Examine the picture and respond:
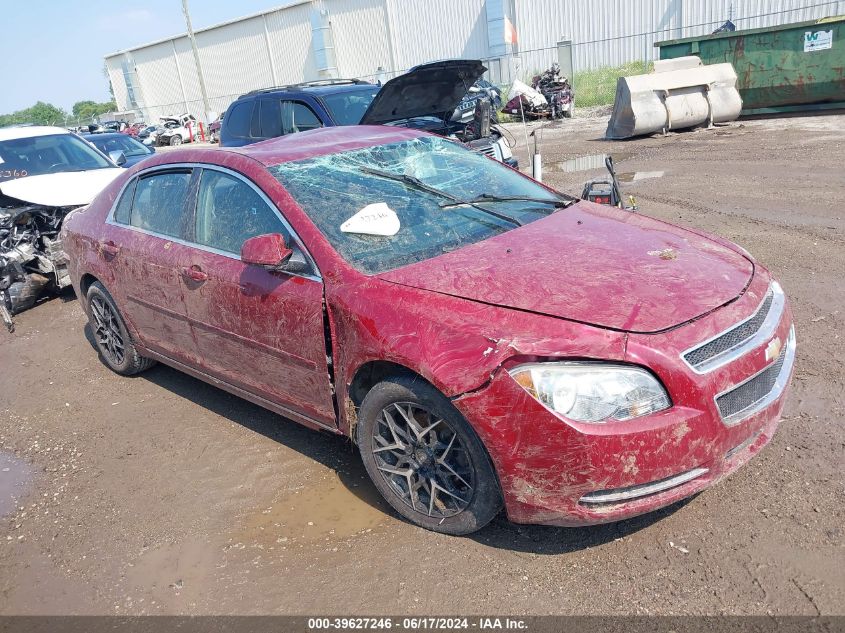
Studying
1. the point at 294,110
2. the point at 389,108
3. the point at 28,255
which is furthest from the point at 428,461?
the point at 294,110

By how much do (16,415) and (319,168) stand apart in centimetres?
320

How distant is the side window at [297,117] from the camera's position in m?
9.28

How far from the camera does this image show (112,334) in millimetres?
5410

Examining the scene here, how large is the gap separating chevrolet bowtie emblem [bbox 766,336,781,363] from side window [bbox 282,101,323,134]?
741 centimetres

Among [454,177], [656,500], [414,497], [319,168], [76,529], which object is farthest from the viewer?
[454,177]

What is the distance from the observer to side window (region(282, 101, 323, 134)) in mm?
9281

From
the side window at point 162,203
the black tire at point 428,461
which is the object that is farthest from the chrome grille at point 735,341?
the side window at point 162,203

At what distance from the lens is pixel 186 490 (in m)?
3.85

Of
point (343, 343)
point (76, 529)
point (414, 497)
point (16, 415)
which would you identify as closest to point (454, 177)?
point (343, 343)

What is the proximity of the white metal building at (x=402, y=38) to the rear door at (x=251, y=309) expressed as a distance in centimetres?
2127

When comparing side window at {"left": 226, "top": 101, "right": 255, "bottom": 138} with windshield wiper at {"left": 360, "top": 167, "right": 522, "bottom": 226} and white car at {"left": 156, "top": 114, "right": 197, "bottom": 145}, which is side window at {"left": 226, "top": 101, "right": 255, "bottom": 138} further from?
white car at {"left": 156, "top": 114, "right": 197, "bottom": 145}

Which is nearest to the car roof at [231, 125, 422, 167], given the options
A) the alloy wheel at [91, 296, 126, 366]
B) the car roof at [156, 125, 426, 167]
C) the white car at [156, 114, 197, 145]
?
the car roof at [156, 125, 426, 167]

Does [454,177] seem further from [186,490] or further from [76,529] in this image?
[76,529]

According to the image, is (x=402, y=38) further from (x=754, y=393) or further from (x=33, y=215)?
(x=754, y=393)
